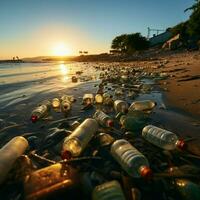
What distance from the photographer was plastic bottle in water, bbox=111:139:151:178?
8.85 ft

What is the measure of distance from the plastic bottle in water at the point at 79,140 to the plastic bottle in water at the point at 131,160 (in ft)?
1.57

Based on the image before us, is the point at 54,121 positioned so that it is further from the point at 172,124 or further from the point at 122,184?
the point at 122,184

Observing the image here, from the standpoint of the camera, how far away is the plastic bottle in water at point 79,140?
11.6ft

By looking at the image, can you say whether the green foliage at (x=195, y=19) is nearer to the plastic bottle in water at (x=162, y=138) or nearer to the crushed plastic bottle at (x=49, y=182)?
the plastic bottle in water at (x=162, y=138)

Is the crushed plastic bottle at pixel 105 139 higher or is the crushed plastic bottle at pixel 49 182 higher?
the crushed plastic bottle at pixel 49 182

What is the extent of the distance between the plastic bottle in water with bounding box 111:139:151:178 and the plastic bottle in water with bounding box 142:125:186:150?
0.56 meters

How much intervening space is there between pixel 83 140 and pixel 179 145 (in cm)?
137

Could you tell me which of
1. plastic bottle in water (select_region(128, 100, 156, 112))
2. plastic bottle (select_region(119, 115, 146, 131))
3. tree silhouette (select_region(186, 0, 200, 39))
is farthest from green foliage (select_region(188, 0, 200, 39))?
plastic bottle (select_region(119, 115, 146, 131))

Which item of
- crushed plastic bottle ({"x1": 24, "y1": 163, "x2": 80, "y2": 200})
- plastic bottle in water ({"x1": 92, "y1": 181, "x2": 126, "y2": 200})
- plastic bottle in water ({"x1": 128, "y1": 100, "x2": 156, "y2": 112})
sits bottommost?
plastic bottle in water ({"x1": 128, "y1": 100, "x2": 156, "y2": 112})

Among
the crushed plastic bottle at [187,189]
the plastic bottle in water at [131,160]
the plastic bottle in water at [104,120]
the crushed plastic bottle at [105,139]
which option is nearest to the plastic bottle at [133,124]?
the plastic bottle in water at [104,120]

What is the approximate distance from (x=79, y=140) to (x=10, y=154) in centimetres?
96

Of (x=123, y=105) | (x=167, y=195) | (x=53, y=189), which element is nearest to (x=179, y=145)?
(x=167, y=195)

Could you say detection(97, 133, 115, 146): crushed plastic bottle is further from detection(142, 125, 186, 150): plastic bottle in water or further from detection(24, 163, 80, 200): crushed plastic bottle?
detection(24, 163, 80, 200): crushed plastic bottle

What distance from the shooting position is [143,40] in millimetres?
60438
